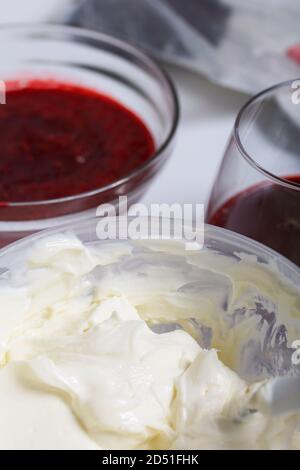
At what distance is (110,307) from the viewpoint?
0.88 meters

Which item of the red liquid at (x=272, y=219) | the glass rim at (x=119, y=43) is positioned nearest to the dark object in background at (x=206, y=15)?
the glass rim at (x=119, y=43)

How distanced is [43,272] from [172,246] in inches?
5.8

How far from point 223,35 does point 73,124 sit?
1.18 ft

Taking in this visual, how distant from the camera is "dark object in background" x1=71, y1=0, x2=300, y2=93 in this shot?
A: 142 centimetres

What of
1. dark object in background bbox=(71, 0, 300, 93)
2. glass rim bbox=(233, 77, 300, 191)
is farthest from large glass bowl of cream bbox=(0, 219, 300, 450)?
dark object in background bbox=(71, 0, 300, 93)

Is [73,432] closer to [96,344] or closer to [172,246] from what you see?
[96,344]

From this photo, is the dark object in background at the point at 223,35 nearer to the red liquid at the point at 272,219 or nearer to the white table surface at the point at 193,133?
the white table surface at the point at 193,133

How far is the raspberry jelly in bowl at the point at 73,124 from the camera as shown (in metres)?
1.07

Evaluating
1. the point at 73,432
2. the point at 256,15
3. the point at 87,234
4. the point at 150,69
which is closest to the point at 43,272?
the point at 87,234

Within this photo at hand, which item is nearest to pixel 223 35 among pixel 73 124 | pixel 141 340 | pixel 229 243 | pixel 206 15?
pixel 206 15

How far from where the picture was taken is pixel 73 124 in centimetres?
128

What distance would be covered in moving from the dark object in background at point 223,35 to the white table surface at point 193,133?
0.11 ft

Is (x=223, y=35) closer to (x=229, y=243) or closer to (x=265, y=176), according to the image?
(x=265, y=176)

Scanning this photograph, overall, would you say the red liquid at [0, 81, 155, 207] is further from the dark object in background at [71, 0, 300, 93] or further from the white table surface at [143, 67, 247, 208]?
the dark object in background at [71, 0, 300, 93]
